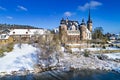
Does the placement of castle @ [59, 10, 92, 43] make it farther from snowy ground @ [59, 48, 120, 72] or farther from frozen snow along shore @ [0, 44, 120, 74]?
frozen snow along shore @ [0, 44, 120, 74]

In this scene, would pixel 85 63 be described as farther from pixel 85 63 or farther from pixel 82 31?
pixel 82 31

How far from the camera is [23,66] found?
38812 millimetres

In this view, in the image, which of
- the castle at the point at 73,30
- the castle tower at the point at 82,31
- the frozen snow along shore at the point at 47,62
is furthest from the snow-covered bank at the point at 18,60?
the castle tower at the point at 82,31

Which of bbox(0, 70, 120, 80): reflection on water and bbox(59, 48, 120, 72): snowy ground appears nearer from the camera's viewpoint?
bbox(0, 70, 120, 80): reflection on water

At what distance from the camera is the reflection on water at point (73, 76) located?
3268cm

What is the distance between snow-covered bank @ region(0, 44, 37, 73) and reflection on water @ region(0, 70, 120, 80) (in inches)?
159

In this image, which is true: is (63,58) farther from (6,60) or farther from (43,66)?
(6,60)

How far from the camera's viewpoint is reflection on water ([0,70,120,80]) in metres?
32.7

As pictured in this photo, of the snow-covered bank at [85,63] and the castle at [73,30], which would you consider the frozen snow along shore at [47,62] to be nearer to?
the snow-covered bank at [85,63]

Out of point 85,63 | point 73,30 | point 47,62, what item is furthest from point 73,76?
point 73,30

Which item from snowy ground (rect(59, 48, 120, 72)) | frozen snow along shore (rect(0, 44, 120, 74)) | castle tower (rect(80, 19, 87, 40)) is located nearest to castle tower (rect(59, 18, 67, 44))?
castle tower (rect(80, 19, 87, 40))

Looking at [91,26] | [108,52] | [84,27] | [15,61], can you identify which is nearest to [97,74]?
[15,61]

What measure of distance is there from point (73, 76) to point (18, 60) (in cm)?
1318

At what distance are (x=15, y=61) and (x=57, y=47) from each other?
10.2m
